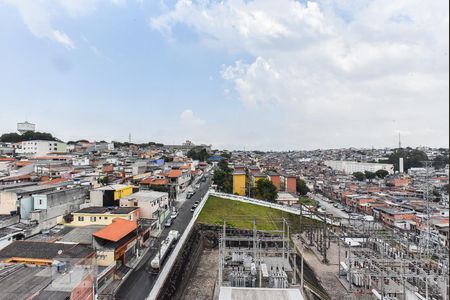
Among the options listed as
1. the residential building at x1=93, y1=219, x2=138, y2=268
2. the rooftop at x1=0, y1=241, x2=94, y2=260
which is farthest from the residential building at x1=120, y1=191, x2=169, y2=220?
the rooftop at x1=0, y1=241, x2=94, y2=260

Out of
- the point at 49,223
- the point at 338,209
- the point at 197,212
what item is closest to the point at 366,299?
the point at 197,212

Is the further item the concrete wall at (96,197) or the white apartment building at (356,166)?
the white apartment building at (356,166)

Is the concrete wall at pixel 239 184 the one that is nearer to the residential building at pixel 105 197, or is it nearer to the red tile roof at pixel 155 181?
the red tile roof at pixel 155 181

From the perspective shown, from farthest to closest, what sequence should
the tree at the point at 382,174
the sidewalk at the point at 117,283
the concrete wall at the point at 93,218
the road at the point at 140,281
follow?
the tree at the point at 382,174 < the concrete wall at the point at 93,218 < the road at the point at 140,281 < the sidewalk at the point at 117,283

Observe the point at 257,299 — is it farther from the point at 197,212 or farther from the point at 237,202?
the point at 237,202

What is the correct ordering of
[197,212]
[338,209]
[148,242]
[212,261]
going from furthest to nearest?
[338,209] → [197,212] → [212,261] → [148,242]

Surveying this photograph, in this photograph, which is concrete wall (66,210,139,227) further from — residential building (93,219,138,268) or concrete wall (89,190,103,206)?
concrete wall (89,190,103,206)

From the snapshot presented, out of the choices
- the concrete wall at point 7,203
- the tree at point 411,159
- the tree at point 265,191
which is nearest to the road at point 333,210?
the tree at point 265,191
